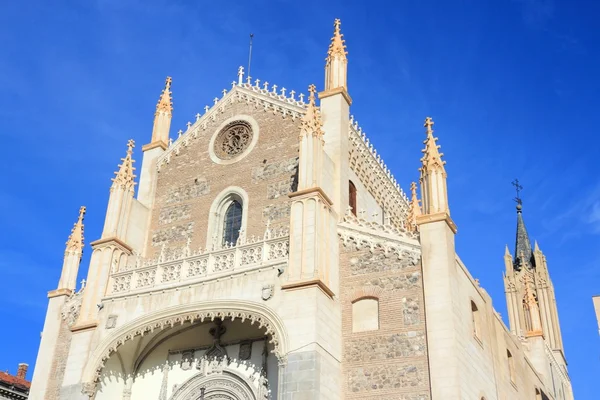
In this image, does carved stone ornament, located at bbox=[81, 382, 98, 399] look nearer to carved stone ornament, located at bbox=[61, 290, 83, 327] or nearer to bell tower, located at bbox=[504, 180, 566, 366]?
carved stone ornament, located at bbox=[61, 290, 83, 327]

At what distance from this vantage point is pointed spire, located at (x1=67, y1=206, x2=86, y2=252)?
26.7m

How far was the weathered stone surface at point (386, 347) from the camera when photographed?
1867 centimetres

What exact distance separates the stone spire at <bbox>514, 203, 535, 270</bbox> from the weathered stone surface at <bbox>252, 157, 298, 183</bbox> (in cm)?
3315

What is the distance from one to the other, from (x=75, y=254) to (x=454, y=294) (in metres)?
14.8

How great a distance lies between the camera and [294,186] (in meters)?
23.7

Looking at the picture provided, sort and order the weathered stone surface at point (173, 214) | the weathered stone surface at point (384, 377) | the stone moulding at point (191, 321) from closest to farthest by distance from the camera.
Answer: the weathered stone surface at point (384, 377) → the stone moulding at point (191, 321) → the weathered stone surface at point (173, 214)

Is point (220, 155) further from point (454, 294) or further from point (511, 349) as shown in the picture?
point (511, 349)

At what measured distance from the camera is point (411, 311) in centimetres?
1919

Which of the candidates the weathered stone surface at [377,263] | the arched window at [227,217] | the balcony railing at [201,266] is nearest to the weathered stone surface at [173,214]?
the arched window at [227,217]

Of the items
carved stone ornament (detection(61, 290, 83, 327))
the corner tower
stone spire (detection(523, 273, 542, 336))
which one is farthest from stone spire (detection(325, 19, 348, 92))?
the corner tower

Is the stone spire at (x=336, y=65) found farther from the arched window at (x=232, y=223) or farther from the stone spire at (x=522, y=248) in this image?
the stone spire at (x=522, y=248)

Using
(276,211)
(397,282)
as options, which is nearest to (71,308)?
(276,211)

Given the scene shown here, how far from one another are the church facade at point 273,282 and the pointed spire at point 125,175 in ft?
0.16

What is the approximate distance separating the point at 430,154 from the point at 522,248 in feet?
125
